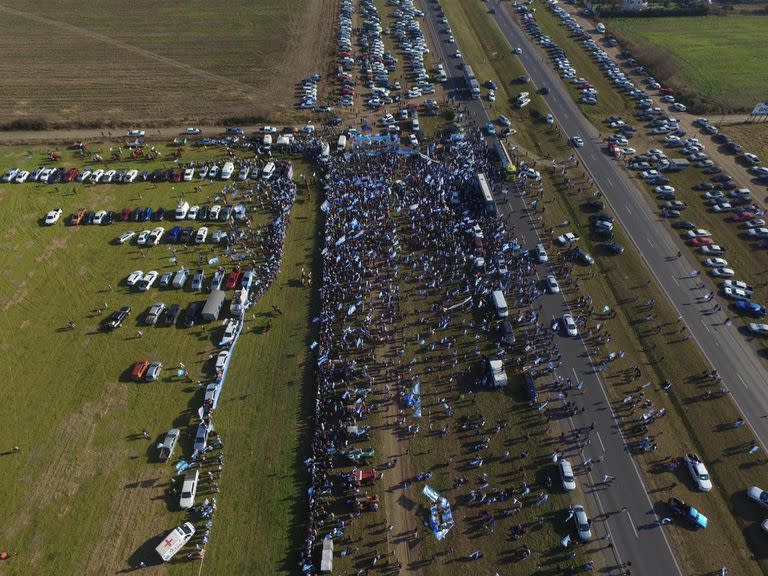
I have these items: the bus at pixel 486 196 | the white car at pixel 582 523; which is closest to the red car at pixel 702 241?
the bus at pixel 486 196

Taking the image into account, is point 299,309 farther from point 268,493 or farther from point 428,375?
point 268,493

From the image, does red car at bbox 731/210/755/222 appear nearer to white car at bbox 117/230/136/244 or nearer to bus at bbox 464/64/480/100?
bus at bbox 464/64/480/100

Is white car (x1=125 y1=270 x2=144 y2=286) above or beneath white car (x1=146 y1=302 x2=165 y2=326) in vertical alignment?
above

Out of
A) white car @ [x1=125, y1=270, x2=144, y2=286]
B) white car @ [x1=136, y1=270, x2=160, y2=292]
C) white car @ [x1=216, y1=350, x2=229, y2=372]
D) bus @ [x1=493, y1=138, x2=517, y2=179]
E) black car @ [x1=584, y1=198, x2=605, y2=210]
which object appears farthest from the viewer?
bus @ [x1=493, y1=138, x2=517, y2=179]

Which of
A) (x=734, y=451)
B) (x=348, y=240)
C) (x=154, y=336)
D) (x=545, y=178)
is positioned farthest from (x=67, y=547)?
(x=545, y=178)

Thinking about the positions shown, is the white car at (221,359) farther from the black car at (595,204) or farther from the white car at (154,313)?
the black car at (595,204)

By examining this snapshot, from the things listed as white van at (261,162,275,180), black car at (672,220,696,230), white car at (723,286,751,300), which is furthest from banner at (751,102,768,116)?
white van at (261,162,275,180)
